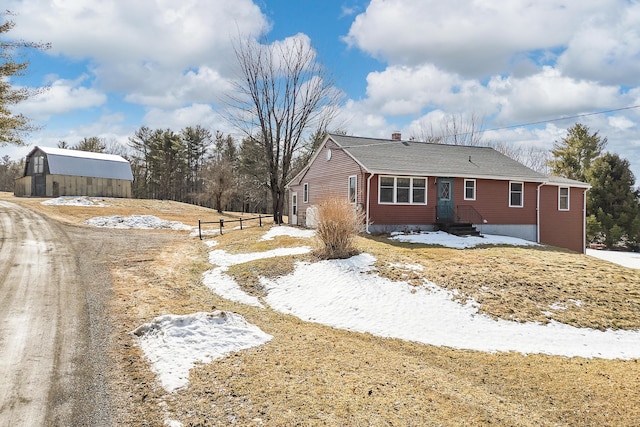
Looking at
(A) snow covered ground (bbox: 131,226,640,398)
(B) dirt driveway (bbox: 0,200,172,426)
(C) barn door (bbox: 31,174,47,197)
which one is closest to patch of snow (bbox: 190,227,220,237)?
(B) dirt driveway (bbox: 0,200,172,426)

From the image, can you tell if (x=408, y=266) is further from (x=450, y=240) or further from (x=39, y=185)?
(x=39, y=185)

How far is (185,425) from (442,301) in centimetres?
708

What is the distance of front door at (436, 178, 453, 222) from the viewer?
19.5 metres

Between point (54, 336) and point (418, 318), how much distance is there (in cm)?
693

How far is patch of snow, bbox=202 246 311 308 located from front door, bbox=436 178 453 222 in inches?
320

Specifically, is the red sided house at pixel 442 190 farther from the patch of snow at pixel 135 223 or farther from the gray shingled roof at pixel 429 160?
the patch of snow at pixel 135 223

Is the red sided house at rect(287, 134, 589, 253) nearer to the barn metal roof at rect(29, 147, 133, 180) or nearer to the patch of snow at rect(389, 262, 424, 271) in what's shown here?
the patch of snow at rect(389, 262, 424, 271)

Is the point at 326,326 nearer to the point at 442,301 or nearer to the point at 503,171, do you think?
the point at 442,301

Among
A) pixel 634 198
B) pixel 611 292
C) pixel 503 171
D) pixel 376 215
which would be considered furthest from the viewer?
pixel 634 198

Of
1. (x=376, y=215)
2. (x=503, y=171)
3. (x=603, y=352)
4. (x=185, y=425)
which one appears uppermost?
(x=503, y=171)

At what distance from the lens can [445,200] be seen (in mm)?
19562

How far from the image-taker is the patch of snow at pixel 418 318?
789 centimetres

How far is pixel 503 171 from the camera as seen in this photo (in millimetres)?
21094

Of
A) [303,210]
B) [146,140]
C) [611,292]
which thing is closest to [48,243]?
[303,210]
